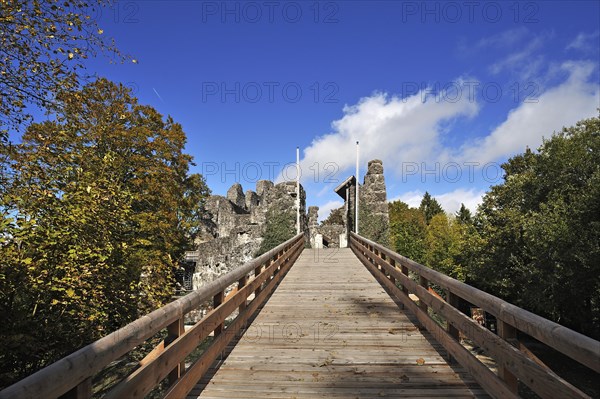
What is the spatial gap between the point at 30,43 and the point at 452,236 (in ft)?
137

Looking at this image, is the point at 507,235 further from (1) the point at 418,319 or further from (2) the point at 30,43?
(2) the point at 30,43

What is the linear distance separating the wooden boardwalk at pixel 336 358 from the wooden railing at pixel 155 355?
0.27m

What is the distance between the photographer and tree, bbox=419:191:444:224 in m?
72.6

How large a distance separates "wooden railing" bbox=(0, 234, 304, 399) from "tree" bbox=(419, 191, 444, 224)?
72480 mm

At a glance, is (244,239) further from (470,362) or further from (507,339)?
(507,339)

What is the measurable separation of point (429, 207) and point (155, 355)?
76494 millimetres

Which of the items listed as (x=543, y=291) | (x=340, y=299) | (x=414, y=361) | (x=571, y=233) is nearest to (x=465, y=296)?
(x=414, y=361)

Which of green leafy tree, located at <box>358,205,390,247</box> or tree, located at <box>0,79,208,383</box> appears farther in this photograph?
green leafy tree, located at <box>358,205,390,247</box>

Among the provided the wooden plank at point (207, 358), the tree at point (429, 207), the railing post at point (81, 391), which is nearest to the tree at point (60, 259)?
the wooden plank at point (207, 358)

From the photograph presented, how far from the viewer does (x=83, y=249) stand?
20.7 ft

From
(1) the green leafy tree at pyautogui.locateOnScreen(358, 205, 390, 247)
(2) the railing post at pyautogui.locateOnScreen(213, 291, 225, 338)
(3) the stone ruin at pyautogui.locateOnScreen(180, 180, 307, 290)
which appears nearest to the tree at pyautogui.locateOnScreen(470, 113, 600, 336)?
(1) the green leafy tree at pyautogui.locateOnScreen(358, 205, 390, 247)

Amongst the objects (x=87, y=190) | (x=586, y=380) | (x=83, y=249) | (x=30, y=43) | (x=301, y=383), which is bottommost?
(x=586, y=380)

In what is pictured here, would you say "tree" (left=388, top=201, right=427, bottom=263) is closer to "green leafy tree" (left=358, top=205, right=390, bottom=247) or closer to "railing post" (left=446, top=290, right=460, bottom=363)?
"green leafy tree" (left=358, top=205, right=390, bottom=247)

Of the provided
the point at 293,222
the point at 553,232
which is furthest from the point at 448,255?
the point at 293,222
